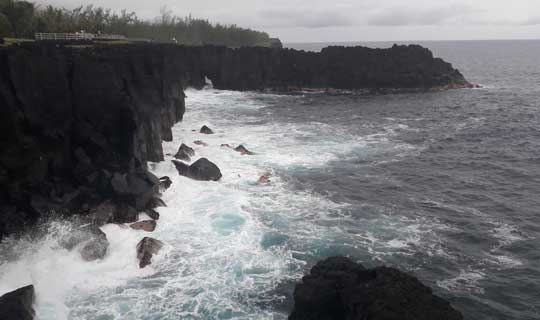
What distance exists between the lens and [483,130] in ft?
200

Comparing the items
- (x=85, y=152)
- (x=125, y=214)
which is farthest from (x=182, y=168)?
(x=125, y=214)

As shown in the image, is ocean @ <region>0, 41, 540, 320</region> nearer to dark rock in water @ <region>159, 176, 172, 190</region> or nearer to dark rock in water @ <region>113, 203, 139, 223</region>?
dark rock in water @ <region>159, 176, 172, 190</region>

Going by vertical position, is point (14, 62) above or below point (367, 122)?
above

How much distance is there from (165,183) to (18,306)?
1787 centimetres

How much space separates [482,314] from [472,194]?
57.5 feet

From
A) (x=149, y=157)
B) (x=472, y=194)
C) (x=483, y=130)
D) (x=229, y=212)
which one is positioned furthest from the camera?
(x=483, y=130)

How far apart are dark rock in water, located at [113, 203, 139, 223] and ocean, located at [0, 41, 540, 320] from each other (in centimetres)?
122

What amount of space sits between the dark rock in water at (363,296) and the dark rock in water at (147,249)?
9.90m

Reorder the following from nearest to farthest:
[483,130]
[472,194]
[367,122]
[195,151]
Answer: [472,194] < [195,151] < [483,130] < [367,122]

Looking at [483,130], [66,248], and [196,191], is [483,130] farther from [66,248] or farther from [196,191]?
[66,248]

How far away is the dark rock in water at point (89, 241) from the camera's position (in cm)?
2627

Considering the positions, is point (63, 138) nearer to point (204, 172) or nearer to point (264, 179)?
point (204, 172)

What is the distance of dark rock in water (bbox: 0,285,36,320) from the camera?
19.4 metres

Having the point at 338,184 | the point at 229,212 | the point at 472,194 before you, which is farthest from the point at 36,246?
the point at 472,194
